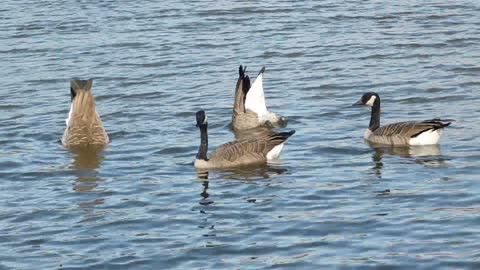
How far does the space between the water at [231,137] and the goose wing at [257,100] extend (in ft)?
1.41

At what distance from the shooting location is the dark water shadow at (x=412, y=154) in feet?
46.8

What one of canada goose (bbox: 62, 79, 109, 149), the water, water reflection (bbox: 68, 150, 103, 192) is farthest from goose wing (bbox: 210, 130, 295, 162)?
canada goose (bbox: 62, 79, 109, 149)

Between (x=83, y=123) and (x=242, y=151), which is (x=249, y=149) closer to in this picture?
(x=242, y=151)

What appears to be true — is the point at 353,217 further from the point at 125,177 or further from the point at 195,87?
the point at 195,87

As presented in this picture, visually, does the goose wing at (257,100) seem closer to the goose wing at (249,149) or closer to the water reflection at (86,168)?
the goose wing at (249,149)

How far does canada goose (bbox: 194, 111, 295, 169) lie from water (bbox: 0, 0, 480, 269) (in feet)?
0.72

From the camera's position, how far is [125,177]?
558 inches

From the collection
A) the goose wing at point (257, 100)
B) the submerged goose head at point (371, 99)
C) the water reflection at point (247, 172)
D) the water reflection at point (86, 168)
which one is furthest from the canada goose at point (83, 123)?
the submerged goose head at point (371, 99)

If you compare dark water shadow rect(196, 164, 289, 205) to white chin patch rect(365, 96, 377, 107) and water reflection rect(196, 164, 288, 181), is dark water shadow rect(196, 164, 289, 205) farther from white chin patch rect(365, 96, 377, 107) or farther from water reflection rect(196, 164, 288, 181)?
white chin patch rect(365, 96, 377, 107)

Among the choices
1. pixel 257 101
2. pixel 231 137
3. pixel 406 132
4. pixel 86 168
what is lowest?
pixel 231 137

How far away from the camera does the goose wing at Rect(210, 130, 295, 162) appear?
584 inches

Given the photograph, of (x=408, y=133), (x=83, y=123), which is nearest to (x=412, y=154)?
(x=408, y=133)

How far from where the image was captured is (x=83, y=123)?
655 inches

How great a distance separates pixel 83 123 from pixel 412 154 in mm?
4489
